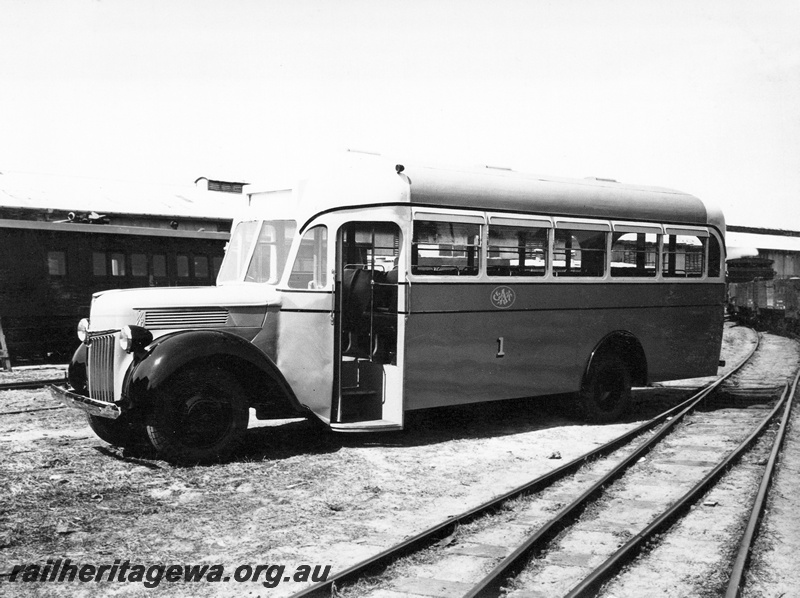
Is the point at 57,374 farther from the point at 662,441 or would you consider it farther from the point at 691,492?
the point at 691,492

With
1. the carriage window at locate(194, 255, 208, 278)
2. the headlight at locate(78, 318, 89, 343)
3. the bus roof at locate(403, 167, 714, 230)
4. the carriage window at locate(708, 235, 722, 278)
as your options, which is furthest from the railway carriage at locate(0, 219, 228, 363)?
the carriage window at locate(708, 235, 722, 278)

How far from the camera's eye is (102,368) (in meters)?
7.42

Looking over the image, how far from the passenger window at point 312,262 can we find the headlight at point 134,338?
150cm

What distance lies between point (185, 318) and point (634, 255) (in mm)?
5646

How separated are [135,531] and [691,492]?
14.0 feet

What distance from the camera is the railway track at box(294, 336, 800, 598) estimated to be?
460cm

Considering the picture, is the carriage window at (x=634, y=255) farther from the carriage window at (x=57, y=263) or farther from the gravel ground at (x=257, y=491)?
the carriage window at (x=57, y=263)

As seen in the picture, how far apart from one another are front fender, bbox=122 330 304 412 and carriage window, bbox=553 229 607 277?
3.64 m

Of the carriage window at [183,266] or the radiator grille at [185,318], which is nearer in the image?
the radiator grille at [185,318]

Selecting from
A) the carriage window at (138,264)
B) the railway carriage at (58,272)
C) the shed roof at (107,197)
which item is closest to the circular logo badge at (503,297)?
the railway carriage at (58,272)

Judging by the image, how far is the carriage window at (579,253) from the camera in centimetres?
939

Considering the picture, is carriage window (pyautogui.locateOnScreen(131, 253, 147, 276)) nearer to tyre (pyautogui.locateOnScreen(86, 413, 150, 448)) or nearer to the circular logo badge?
tyre (pyautogui.locateOnScreen(86, 413, 150, 448))

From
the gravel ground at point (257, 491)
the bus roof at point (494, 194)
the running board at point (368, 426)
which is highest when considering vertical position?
the bus roof at point (494, 194)

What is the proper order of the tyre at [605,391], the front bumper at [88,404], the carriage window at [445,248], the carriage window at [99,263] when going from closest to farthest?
the front bumper at [88,404] < the carriage window at [445,248] < the tyre at [605,391] < the carriage window at [99,263]
